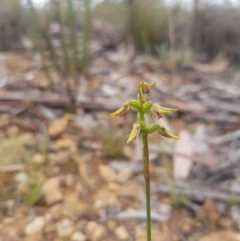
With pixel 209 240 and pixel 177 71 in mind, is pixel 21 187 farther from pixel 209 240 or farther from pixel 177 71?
pixel 177 71

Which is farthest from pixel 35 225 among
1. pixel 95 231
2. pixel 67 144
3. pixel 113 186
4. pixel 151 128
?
pixel 151 128

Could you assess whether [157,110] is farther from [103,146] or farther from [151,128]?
[103,146]

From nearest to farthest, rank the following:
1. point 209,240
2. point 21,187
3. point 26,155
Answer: point 209,240
point 21,187
point 26,155

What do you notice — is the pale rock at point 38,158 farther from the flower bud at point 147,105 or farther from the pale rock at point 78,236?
the flower bud at point 147,105

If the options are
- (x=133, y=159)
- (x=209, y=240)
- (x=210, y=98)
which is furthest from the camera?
(x=210, y=98)

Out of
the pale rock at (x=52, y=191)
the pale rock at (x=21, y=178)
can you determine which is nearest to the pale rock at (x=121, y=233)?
the pale rock at (x=52, y=191)

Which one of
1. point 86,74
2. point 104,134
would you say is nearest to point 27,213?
point 104,134

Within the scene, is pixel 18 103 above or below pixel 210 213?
above

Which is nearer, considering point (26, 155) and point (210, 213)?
point (210, 213)

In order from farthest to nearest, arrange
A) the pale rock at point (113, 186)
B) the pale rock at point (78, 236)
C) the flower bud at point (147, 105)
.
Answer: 1. the pale rock at point (113, 186)
2. the pale rock at point (78, 236)
3. the flower bud at point (147, 105)
